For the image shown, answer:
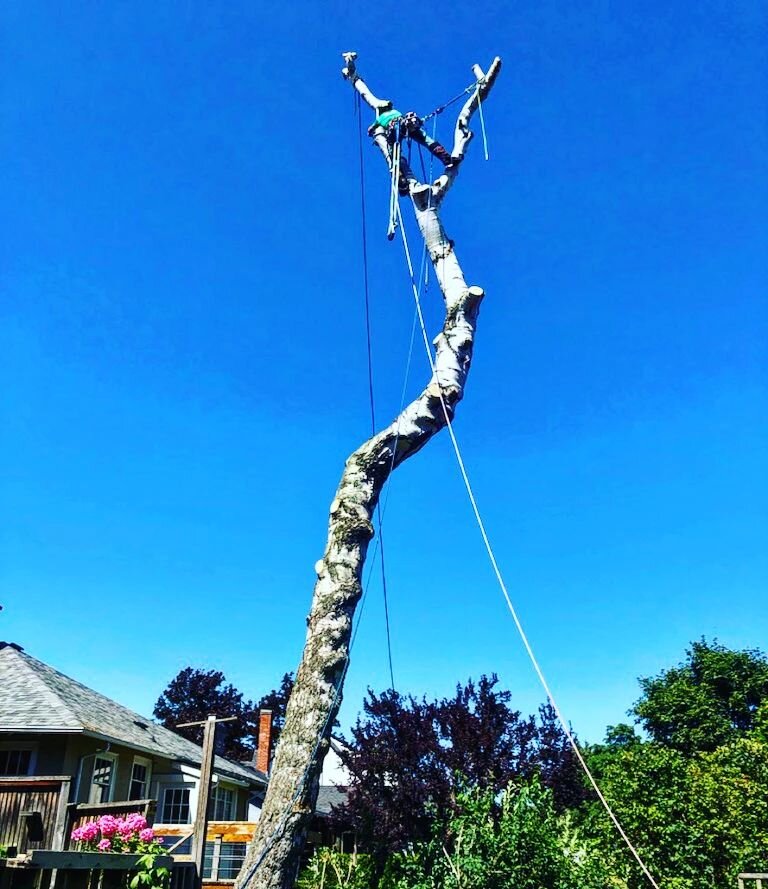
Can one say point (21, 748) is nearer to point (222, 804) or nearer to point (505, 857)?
point (222, 804)

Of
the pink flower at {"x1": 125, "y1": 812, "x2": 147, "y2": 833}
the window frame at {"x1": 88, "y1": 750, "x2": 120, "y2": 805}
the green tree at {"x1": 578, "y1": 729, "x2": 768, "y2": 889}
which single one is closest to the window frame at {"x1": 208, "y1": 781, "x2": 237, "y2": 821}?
the window frame at {"x1": 88, "y1": 750, "x2": 120, "y2": 805}

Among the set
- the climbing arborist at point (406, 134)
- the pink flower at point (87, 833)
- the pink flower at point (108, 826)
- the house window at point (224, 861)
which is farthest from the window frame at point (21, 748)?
the climbing arborist at point (406, 134)

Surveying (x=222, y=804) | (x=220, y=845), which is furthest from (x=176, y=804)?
(x=220, y=845)

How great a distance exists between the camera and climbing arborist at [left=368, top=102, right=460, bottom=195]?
22.5ft

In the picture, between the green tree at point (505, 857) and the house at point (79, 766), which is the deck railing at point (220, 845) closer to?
the house at point (79, 766)

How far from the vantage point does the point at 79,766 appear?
14.8 meters

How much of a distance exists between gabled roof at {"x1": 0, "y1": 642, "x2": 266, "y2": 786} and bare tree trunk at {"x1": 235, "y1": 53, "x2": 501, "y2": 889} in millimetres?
11457

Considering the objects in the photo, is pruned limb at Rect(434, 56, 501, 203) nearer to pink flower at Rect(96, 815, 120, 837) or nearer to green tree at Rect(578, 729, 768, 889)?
pink flower at Rect(96, 815, 120, 837)

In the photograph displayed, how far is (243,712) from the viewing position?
154ft

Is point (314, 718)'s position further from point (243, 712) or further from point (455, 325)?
point (243, 712)

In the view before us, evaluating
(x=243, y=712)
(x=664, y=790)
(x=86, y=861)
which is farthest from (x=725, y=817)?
(x=243, y=712)

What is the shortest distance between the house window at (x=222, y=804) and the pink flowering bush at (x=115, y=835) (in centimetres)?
1369

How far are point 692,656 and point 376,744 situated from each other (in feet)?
115

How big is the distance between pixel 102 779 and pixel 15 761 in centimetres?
197
